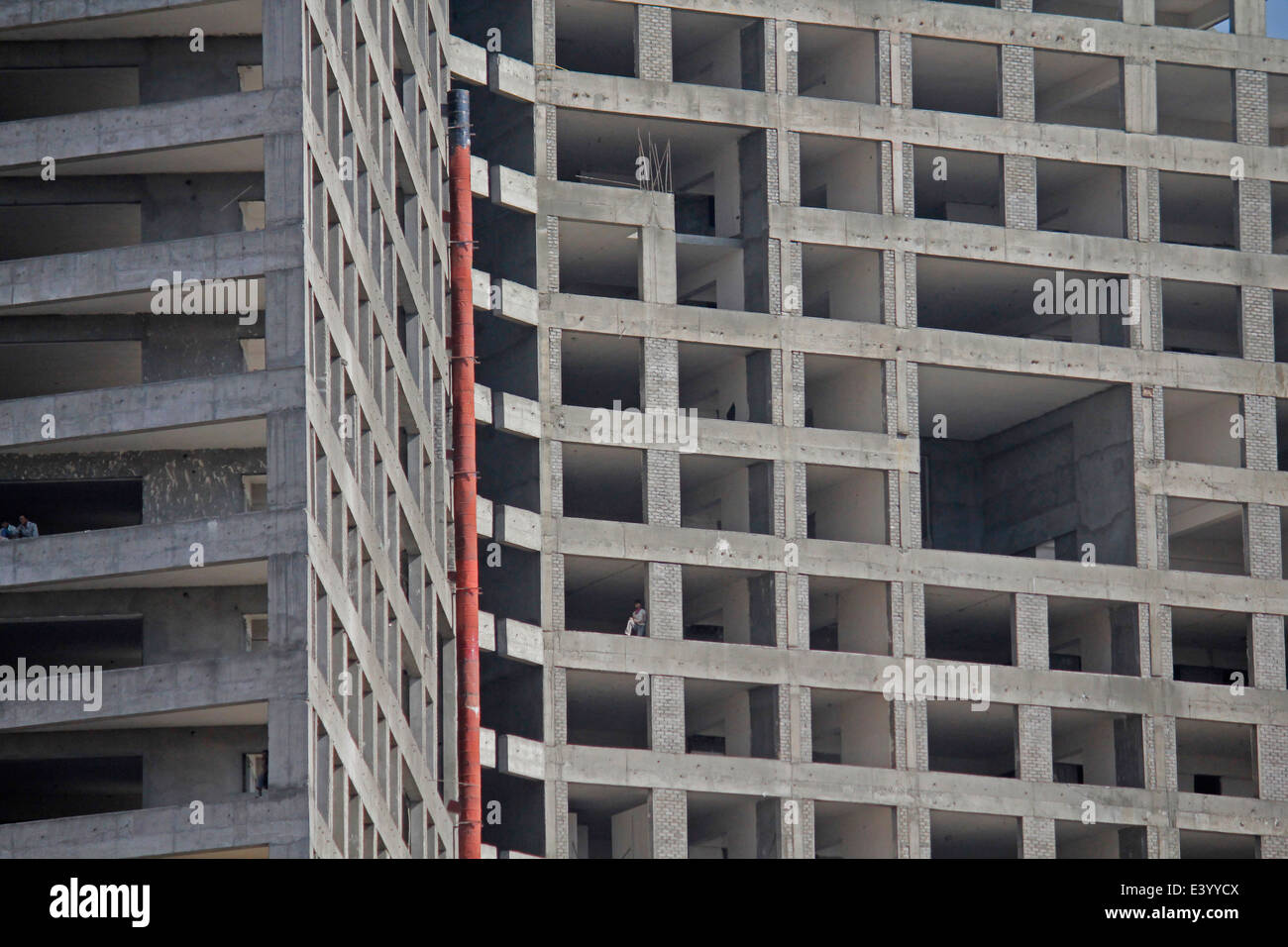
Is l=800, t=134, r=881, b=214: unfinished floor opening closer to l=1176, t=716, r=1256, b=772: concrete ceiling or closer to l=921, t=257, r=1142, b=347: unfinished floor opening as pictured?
l=921, t=257, r=1142, b=347: unfinished floor opening

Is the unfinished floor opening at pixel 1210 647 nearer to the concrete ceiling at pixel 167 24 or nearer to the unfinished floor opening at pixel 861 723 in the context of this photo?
the unfinished floor opening at pixel 861 723

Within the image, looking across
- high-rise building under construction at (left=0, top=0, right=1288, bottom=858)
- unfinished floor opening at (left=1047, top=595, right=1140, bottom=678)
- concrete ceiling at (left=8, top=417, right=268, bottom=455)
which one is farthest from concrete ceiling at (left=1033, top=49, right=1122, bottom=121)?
concrete ceiling at (left=8, top=417, right=268, bottom=455)

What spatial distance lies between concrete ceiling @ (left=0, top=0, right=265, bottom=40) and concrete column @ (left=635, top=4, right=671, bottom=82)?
25.9 meters

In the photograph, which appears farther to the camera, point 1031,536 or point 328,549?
point 1031,536

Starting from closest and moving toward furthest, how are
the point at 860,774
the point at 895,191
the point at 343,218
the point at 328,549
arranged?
1. the point at 328,549
2. the point at 343,218
3. the point at 860,774
4. the point at 895,191

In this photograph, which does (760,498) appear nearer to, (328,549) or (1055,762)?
(1055,762)

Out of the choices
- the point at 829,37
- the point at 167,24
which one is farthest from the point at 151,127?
the point at 829,37

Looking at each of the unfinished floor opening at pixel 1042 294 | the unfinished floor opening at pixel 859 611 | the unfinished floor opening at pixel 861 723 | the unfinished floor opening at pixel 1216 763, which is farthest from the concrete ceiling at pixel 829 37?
the unfinished floor opening at pixel 1216 763

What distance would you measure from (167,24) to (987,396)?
34.6m

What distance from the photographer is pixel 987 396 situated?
3339 inches

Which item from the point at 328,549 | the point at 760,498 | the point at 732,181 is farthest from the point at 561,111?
the point at 328,549

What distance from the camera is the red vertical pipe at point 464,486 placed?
231 feet

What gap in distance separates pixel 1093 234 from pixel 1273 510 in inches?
382

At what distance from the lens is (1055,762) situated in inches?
3324
